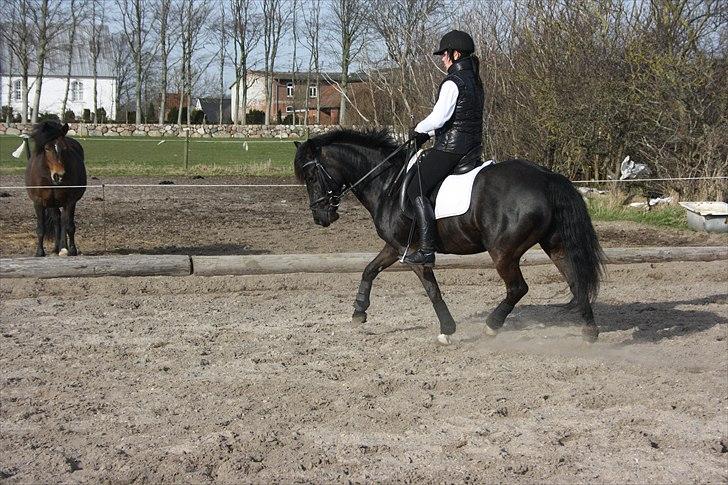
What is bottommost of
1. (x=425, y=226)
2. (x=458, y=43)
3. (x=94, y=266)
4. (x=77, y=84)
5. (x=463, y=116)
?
(x=94, y=266)

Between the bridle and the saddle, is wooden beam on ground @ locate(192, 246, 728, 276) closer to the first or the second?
the bridle

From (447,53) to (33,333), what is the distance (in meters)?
4.44

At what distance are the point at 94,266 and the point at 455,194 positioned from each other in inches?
189

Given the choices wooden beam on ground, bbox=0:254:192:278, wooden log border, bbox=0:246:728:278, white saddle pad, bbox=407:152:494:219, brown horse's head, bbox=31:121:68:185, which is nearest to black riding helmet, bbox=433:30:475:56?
white saddle pad, bbox=407:152:494:219

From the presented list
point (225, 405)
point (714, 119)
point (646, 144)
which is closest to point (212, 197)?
point (646, 144)

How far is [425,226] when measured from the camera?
7113mm

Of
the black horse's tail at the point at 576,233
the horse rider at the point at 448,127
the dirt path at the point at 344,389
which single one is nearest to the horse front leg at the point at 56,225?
the dirt path at the point at 344,389

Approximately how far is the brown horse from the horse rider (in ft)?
18.5

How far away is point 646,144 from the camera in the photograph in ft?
56.8

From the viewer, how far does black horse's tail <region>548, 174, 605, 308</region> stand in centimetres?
681

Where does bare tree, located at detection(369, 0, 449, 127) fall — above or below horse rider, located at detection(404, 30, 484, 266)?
above

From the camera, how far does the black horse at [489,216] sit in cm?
682

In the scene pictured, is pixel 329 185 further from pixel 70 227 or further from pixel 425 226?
pixel 70 227

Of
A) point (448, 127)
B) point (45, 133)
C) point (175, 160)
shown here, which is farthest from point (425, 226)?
point (175, 160)
